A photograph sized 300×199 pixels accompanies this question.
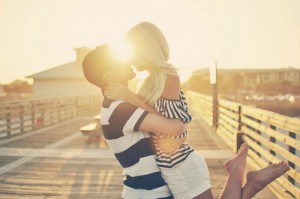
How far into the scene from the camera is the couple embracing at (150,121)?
6.34ft

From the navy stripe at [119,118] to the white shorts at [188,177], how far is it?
1.03 ft

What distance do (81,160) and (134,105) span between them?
7016mm

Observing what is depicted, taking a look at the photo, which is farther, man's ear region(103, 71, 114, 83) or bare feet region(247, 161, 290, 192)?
bare feet region(247, 161, 290, 192)

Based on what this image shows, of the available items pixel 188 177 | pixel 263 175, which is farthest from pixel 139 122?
pixel 263 175

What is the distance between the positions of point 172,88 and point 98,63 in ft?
1.48

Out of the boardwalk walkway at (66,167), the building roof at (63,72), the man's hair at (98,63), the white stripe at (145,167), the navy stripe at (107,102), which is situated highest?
the building roof at (63,72)

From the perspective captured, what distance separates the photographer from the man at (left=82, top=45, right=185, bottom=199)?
6.39 ft

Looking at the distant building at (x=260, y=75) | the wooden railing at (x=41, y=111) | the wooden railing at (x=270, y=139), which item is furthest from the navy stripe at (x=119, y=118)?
the distant building at (x=260, y=75)

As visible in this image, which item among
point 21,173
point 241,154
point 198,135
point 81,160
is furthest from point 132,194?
point 198,135

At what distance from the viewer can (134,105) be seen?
1.98 metres

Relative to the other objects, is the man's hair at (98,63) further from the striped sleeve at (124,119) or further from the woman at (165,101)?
the striped sleeve at (124,119)

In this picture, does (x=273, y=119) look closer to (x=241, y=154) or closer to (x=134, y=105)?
(x=241, y=154)

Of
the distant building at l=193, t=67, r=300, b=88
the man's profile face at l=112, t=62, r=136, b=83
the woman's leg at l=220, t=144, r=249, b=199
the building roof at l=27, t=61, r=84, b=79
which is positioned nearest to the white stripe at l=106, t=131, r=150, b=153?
the man's profile face at l=112, t=62, r=136, b=83

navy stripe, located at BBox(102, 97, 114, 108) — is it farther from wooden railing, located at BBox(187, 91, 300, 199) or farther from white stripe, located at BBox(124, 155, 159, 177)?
wooden railing, located at BBox(187, 91, 300, 199)
